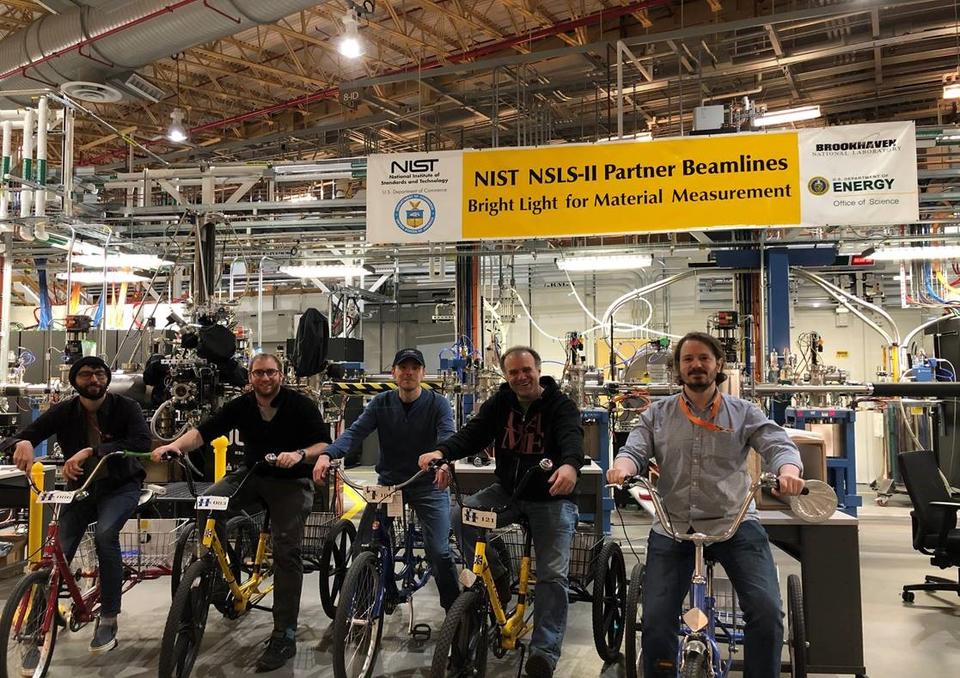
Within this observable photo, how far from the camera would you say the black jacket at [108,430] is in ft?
13.1

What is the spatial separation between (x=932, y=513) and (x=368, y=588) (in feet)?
11.7

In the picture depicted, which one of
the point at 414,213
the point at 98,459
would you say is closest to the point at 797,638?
the point at 98,459

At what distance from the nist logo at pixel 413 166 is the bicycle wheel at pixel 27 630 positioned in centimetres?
398

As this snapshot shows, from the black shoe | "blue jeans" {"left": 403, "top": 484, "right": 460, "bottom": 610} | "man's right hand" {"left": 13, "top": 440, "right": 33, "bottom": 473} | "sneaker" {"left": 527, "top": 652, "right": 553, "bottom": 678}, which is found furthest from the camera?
"blue jeans" {"left": 403, "top": 484, "right": 460, "bottom": 610}

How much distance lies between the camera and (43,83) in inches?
275

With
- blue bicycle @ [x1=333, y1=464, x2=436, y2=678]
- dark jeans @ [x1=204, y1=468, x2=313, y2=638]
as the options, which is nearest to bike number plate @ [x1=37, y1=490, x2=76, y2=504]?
dark jeans @ [x1=204, y1=468, x2=313, y2=638]

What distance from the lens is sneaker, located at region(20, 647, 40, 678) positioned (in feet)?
11.5

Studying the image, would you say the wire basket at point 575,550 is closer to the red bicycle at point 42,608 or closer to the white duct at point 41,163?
the red bicycle at point 42,608

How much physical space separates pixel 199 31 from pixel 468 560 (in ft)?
16.3

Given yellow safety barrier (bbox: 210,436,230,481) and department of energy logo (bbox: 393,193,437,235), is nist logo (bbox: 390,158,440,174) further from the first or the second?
yellow safety barrier (bbox: 210,436,230,481)

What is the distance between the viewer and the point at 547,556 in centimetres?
330

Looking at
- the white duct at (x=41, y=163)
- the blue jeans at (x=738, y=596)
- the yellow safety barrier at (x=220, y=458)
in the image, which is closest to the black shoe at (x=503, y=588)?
the blue jeans at (x=738, y=596)

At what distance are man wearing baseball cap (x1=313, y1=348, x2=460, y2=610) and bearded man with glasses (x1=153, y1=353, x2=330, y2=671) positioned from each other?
0.95ft

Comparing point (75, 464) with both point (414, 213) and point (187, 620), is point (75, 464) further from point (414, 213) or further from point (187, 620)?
point (414, 213)
